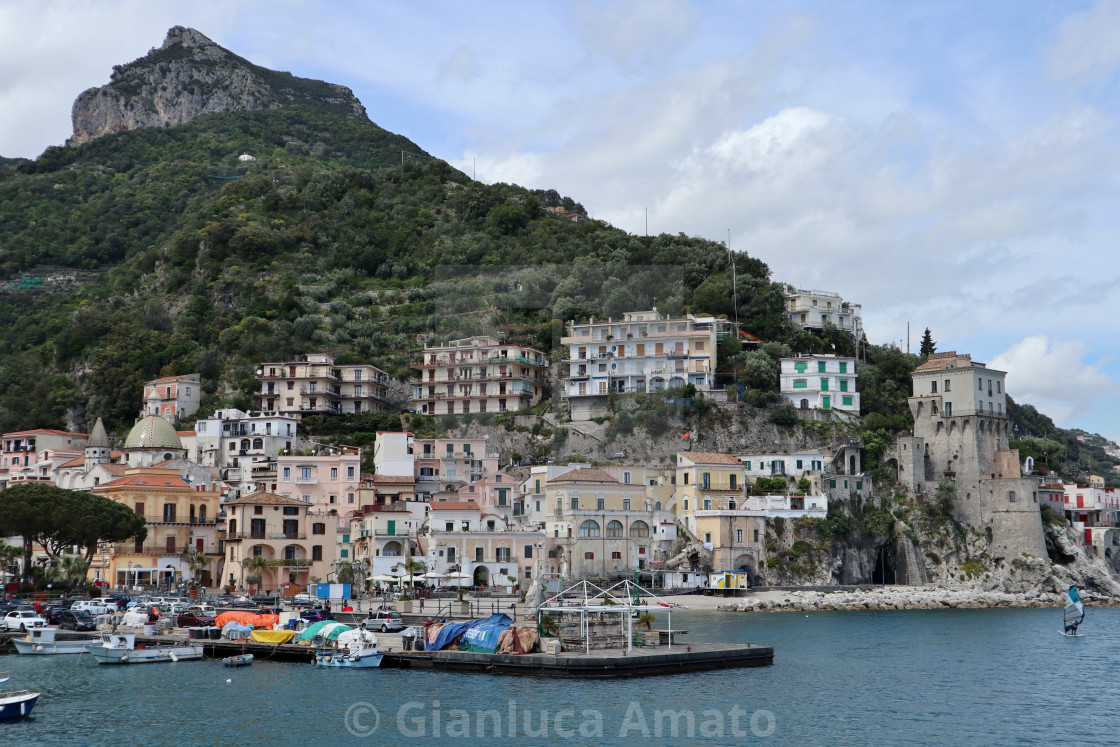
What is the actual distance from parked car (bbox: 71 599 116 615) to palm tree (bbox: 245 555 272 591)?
14703 mm

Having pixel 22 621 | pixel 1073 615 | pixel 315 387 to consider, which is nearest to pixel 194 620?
pixel 22 621

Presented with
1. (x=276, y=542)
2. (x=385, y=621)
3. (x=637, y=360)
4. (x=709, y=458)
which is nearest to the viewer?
(x=385, y=621)

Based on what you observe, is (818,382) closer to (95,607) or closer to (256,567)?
(256,567)

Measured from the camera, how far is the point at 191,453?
291ft

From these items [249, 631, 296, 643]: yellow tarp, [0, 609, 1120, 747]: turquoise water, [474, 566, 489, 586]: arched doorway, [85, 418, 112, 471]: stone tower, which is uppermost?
[85, 418, 112, 471]: stone tower

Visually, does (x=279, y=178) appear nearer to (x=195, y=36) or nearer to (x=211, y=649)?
(x=195, y=36)

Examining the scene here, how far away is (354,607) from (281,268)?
198 ft

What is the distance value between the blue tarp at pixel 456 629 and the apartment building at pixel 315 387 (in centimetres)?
4931

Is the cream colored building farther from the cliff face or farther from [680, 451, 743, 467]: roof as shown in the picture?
the cliff face

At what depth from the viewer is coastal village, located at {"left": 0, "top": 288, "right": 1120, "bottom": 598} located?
73500 millimetres

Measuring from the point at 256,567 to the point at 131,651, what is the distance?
2353cm

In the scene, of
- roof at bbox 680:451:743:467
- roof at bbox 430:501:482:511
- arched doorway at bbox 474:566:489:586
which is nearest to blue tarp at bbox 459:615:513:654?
arched doorway at bbox 474:566:489:586

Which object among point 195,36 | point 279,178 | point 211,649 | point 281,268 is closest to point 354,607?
point 211,649

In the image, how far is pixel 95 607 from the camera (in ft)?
180
